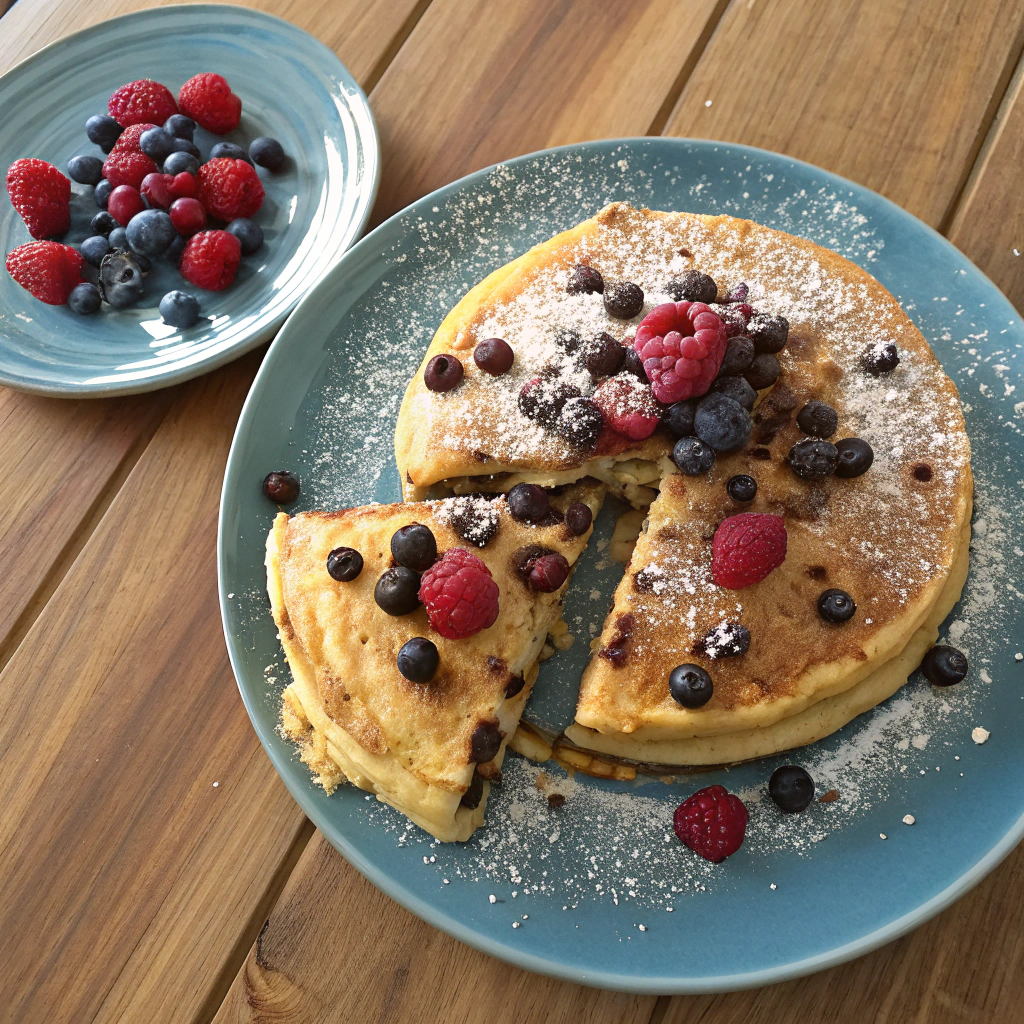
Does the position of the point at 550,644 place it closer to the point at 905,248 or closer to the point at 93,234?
the point at 905,248

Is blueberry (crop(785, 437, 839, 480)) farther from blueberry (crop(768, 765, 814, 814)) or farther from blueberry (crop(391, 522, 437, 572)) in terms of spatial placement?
blueberry (crop(391, 522, 437, 572))

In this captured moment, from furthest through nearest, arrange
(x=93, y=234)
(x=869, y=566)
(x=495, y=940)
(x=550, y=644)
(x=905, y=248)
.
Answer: (x=93, y=234) → (x=905, y=248) → (x=550, y=644) → (x=869, y=566) → (x=495, y=940)

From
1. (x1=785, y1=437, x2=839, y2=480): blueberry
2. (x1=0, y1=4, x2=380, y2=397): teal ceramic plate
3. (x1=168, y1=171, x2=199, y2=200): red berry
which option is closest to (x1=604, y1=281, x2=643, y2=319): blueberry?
(x1=785, y1=437, x2=839, y2=480): blueberry

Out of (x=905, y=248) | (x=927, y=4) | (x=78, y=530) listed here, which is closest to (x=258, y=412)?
(x=78, y=530)

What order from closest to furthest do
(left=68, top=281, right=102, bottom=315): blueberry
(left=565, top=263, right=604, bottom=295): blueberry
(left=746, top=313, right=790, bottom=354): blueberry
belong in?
(left=746, top=313, right=790, bottom=354): blueberry < (left=565, top=263, right=604, bottom=295): blueberry < (left=68, top=281, right=102, bottom=315): blueberry

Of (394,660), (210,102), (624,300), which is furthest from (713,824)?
(210,102)

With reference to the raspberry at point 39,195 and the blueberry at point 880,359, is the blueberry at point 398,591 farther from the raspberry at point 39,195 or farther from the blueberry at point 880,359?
the raspberry at point 39,195
